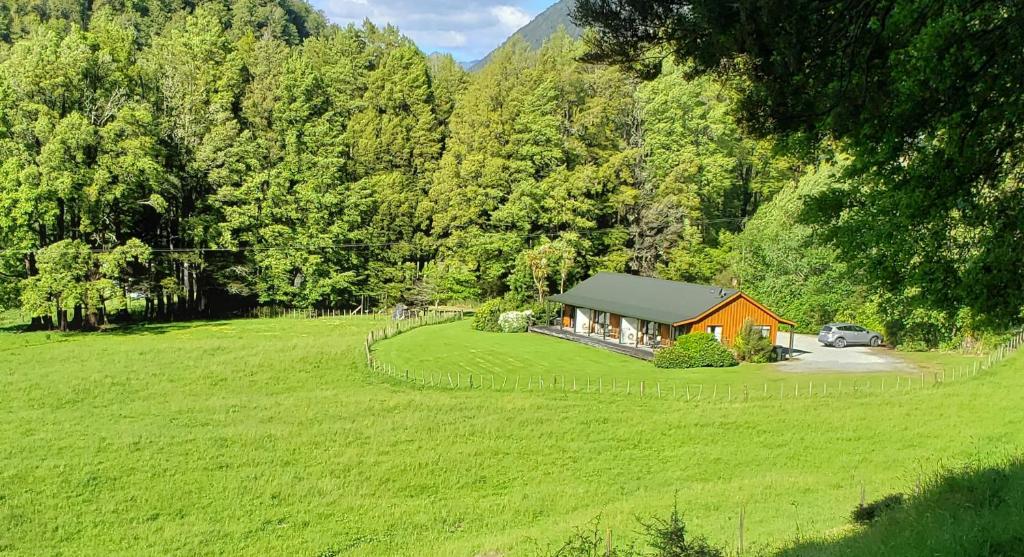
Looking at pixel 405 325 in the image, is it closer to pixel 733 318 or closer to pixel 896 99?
pixel 733 318

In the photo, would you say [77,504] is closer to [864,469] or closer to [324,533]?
[324,533]

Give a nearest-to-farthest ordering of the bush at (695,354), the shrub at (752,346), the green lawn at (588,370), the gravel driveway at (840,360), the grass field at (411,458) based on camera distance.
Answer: the grass field at (411,458), the green lawn at (588,370), the gravel driveway at (840,360), the bush at (695,354), the shrub at (752,346)

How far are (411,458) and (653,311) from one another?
2018cm

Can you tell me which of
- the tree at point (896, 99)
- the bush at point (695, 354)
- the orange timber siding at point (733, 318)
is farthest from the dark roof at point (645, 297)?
the tree at point (896, 99)

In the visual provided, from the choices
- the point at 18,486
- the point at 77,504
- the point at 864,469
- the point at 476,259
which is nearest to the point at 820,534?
the point at 864,469

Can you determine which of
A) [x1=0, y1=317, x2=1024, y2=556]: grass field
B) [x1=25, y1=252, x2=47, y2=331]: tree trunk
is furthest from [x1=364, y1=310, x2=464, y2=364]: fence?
[x1=25, y1=252, x2=47, y2=331]: tree trunk

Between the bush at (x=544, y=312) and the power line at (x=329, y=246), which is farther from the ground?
the power line at (x=329, y=246)

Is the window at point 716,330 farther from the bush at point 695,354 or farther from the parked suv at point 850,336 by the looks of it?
the parked suv at point 850,336

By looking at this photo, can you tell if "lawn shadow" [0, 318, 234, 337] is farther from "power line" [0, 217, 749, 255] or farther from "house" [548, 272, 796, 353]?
"house" [548, 272, 796, 353]

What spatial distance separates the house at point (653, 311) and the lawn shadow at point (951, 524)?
77.0ft

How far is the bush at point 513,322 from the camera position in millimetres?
41875

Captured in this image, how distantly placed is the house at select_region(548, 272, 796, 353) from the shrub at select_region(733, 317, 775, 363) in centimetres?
106

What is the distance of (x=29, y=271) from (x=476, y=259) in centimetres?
2626

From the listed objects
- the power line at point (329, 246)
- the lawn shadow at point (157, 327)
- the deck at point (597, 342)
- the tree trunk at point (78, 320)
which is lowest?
the deck at point (597, 342)
